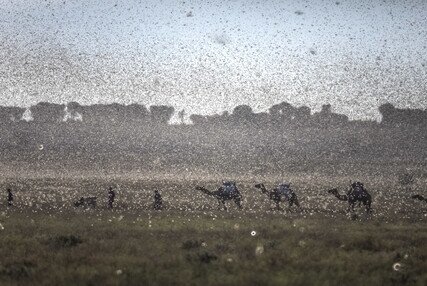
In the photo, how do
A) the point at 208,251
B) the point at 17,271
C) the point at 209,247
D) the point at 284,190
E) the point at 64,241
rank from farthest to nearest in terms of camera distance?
the point at 284,190 < the point at 64,241 < the point at 209,247 < the point at 208,251 < the point at 17,271

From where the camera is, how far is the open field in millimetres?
11820

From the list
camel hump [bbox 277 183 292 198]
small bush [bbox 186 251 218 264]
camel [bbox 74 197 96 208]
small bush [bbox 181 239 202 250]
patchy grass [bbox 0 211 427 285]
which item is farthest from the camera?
camel hump [bbox 277 183 292 198]

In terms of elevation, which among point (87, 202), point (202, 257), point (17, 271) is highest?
point (202, 257)

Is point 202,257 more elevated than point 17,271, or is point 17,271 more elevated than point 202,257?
point 202,257

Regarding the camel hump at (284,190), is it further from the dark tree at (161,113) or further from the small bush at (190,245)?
the dark tree at (161,113)

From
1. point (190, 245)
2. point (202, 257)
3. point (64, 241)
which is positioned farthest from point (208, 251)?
point (64, 241)

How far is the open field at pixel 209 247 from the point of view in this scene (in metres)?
11.8

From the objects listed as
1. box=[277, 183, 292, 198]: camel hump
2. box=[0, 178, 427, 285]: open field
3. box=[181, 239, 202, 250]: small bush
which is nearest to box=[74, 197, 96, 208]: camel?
box=[0, 178, 427, 285]: open field

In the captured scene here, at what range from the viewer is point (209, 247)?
51.7 ft

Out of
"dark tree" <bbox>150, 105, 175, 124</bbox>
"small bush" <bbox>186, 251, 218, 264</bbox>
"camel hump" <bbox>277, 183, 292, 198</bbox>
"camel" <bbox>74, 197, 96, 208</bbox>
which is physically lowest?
"camel" <bbox>74, 197, 96, 208</bbox>

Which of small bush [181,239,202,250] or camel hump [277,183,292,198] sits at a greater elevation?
camel hump [277,183,292,198]

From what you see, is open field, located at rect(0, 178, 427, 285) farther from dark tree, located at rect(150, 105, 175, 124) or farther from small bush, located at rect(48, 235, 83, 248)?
dark tree, located at rect(150, 105, 175, 124)

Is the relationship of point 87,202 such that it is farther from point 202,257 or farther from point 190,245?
point 202,257

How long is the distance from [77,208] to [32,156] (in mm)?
63602
